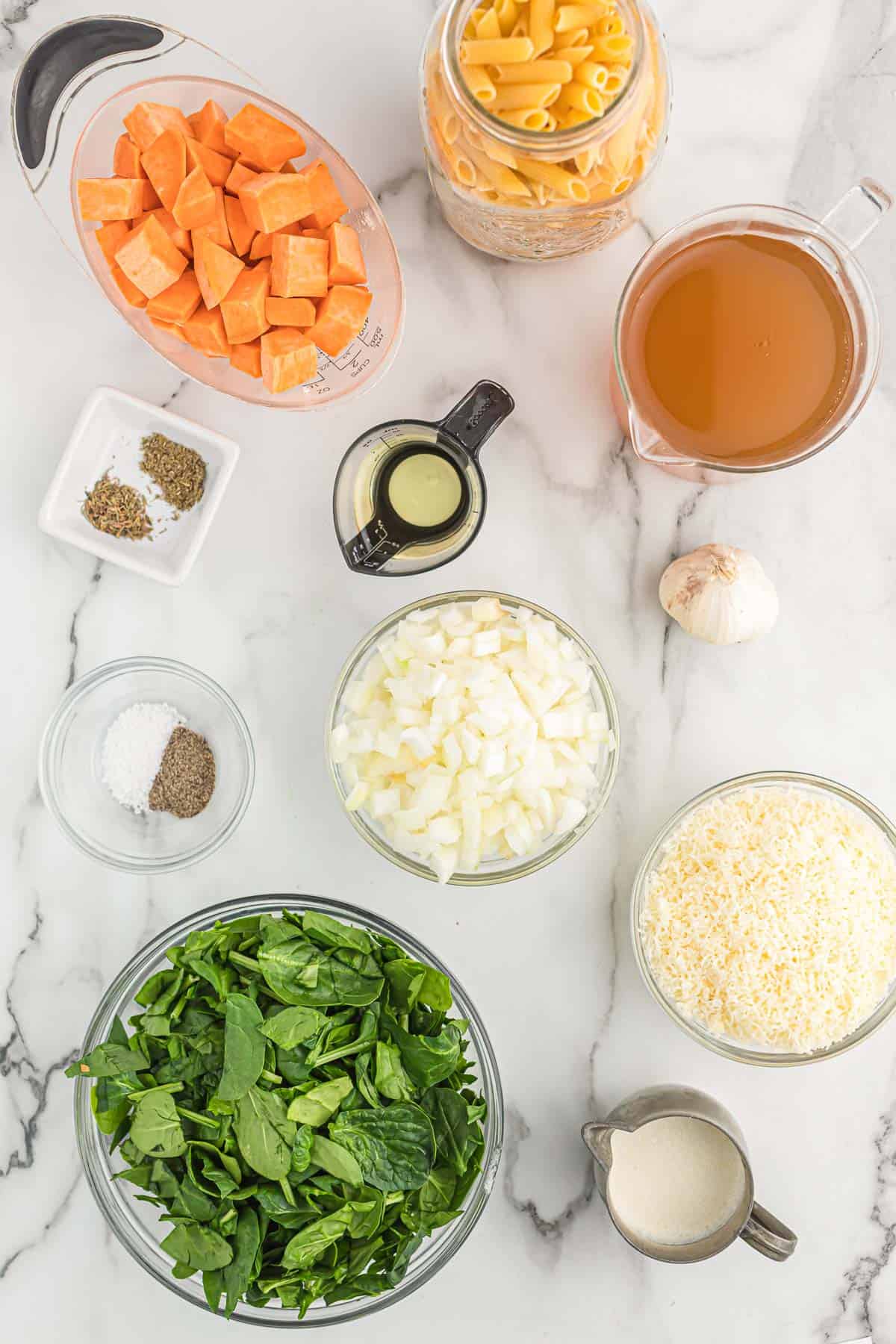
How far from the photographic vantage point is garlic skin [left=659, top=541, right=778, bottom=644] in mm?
1415

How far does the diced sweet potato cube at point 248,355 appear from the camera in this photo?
52.6 inches

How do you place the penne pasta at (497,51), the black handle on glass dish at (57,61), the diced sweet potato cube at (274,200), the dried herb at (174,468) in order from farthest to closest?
the dried herb at (174,468) → the black handle on glass dish at (57,61) → the diced sweet potato cube at (274,200) → the penne pasta at (497,51)

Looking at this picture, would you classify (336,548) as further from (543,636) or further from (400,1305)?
(400,1305)

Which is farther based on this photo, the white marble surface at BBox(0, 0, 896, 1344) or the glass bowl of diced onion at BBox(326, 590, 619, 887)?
the white marble surface at BBox(0, 0, 896, 1344)

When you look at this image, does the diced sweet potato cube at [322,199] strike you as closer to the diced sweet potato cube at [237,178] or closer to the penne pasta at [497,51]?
the diced sweet potato cube at [237,178]

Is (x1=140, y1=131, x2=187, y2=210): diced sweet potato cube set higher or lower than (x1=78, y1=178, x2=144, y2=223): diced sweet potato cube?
higher

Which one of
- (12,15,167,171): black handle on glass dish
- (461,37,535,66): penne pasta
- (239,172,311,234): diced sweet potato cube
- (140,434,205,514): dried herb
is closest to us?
(461,37,535,66): penne pasta

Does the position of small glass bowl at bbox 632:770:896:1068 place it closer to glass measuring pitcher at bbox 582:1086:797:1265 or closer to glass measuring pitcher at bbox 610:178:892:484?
glass measuring pitcher at bbox 582:1086:797:1265

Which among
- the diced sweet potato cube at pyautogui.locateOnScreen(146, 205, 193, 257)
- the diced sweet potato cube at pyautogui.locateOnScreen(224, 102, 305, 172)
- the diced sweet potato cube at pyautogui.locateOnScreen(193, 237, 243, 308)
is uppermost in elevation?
the diced sweet potato cube at pyautogui.locateOnScreen(224, 102, 305, 172)

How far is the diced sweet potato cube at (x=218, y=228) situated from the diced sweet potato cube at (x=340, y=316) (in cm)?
14

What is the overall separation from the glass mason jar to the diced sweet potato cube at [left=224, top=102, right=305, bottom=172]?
179mm

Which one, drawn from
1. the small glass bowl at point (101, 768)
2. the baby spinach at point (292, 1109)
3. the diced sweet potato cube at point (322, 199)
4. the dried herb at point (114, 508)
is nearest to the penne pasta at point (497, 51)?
the diced sweet potato cube at point (322, 199)

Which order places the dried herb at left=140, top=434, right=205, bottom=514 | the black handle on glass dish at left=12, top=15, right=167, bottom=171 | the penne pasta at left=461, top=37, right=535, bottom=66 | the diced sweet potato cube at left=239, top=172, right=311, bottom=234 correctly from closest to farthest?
the penne pasta at left=461, top=37, right=535, bottom=66 → the diced sweet potato cube at left=239, top=172, right=311, bottom=234 → the black handle on glass dish at left=12, top=15, right=167, bottom=171 → the dried herb at left=140, top=434, right=205, bottom=514

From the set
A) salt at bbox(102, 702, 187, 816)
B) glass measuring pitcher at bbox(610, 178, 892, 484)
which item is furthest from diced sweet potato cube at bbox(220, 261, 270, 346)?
salt at bbox(102, 702, 187, 816)
